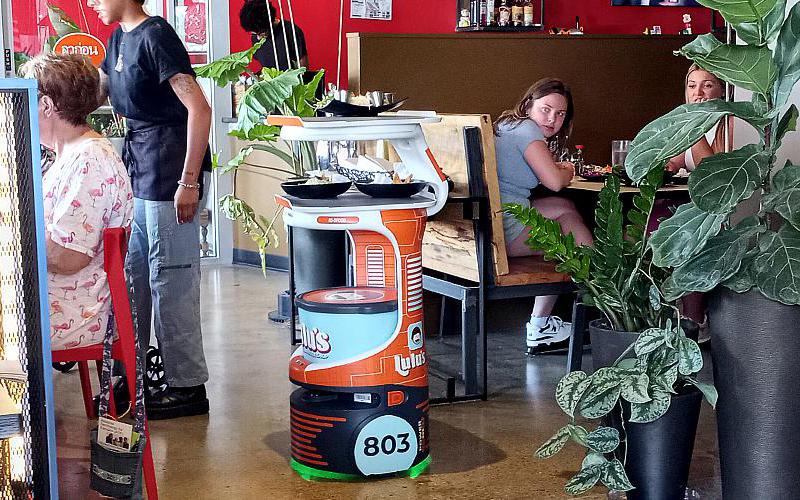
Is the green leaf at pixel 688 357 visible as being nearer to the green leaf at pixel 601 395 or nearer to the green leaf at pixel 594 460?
the green leaf at pixel 601 395

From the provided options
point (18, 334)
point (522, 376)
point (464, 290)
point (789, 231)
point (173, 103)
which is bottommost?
point (522, 376)

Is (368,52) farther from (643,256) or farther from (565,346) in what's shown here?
(643,256)

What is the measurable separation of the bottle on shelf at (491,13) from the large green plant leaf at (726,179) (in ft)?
21.5

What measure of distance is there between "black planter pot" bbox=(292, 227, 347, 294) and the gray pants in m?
1.19

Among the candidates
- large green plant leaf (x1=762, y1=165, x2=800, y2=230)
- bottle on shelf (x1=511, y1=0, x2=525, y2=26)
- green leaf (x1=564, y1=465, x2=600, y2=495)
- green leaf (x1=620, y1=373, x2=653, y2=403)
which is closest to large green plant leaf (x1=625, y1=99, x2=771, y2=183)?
large green plant leaf (x1=762, y1=165, x2=800, y2=230)

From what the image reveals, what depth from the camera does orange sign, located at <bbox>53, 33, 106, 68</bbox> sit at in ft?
17.6

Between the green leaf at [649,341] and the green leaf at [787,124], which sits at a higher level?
the green leaf at [787,124]

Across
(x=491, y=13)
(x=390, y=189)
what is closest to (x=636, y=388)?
(x=390, y=189)

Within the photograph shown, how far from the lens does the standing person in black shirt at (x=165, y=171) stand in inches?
A: 141

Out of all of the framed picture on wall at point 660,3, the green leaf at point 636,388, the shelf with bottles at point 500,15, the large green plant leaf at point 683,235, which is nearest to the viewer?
the large green plant leaf at point 683,235

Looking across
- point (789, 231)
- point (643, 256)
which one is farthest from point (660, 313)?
point (789, 231)

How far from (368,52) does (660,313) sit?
9.04 ft

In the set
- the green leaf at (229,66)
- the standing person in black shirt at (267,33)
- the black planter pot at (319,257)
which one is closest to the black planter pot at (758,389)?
the black planter pot at (319,257)

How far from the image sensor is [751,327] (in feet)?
8.43
